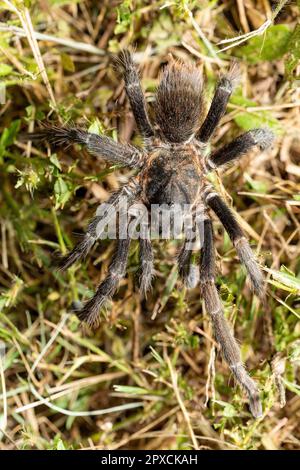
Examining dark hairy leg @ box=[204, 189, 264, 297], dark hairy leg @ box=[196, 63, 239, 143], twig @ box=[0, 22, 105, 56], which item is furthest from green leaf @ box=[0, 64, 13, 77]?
dark hairy leg @ box=[204, 189, 264, 297]

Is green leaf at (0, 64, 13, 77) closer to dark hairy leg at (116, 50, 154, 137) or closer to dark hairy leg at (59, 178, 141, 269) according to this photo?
dark hairy leg at (116, 50, 154, 137)

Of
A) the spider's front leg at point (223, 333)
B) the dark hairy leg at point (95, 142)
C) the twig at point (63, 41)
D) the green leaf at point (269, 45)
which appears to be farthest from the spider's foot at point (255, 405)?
the twig at point (63, 41)

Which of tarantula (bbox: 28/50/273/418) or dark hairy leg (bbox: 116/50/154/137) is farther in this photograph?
dark hairy leg (bbox: 116/50/154/137)

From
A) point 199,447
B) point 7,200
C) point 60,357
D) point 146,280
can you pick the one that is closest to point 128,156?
point 146,280

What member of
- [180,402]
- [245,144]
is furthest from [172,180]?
[180,402]

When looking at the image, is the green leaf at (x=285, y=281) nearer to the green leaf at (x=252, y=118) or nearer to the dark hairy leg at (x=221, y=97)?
the dark hairy leg at (x=221, y=97)

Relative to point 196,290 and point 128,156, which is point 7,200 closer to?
point 128,156
